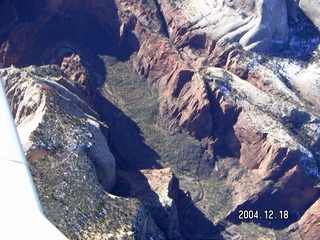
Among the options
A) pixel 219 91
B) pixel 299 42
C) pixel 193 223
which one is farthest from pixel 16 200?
pixel 299 42

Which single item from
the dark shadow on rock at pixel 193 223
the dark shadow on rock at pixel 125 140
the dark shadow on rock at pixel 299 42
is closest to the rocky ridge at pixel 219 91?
the dark shadow on rock at pixel 193 223

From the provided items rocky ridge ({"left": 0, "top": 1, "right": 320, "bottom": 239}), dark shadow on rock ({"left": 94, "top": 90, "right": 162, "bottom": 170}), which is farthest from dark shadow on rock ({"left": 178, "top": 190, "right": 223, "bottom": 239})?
dark shadow on rock ({"left": 94, "top": 90, "right": 162, "bottom": 170})

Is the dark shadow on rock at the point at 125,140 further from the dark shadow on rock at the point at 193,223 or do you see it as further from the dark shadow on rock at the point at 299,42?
the dark shadow on rock at the point at 299,42

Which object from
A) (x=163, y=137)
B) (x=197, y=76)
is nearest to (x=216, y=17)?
(x=197, y=76)

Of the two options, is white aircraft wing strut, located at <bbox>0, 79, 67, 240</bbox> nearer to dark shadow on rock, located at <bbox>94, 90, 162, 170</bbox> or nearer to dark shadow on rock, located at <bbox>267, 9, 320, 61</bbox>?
dark shadow on rock, located at <bbox>94, 90, 162, 170</bbox>

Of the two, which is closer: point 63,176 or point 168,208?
point 63,176

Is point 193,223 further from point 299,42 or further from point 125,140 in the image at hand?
point 299,42

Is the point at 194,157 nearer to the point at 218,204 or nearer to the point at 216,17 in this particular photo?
the point at 218,204

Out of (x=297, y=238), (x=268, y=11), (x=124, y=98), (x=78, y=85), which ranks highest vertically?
(x=268, y=11)
